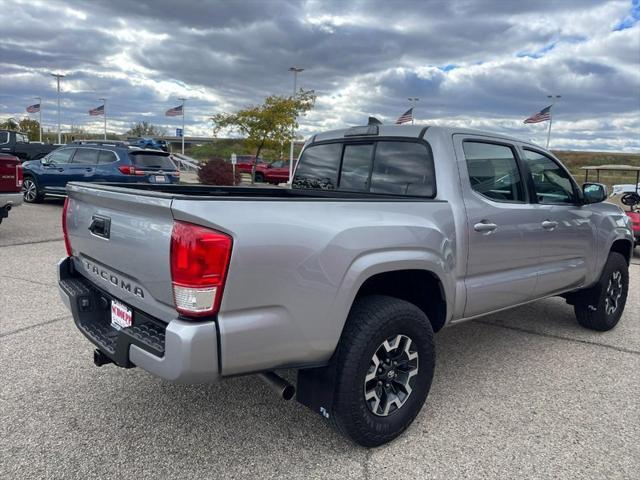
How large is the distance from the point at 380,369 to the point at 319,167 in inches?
78.1

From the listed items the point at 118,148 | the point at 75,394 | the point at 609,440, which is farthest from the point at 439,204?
the point at 118,148

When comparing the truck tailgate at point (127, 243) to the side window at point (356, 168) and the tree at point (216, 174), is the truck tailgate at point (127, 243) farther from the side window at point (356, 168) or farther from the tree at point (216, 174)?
the tree at point (216, 174)

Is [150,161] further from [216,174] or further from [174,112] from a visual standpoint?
[174,112]

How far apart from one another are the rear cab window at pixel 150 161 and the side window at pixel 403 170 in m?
9.38

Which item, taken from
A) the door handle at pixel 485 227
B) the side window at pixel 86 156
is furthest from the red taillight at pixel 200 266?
the side window at pixel 86 156

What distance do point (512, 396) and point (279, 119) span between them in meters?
24.6

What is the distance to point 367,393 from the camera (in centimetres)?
268

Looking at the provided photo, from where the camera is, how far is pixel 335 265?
241 cm

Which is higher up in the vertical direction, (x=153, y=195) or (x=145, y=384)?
(x=153, y=195)

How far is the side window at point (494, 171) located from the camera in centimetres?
343

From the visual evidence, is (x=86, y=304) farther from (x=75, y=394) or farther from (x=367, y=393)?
(x=367, y=393)

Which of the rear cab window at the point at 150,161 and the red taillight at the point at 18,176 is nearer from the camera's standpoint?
the red taillight at the point at 18,176

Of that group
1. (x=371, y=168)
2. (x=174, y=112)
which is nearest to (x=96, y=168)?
(x=371, y=168)

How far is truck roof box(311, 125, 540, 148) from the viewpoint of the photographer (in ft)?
11.1
